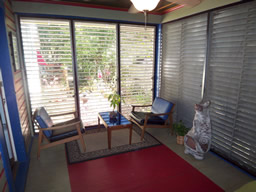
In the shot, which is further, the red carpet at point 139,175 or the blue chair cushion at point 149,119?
the blue chair cushion at point 149,119

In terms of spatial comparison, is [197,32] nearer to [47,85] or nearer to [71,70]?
[71,70]

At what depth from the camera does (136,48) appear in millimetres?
4773

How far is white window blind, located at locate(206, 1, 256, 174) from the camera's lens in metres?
2.68

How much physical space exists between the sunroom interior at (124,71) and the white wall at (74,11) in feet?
0.06

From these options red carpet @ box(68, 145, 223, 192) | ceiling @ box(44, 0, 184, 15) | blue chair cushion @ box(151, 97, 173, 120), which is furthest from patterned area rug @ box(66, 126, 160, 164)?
ceiling @ box(44, 0, 184, 15)

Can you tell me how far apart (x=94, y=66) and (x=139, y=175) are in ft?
9.02

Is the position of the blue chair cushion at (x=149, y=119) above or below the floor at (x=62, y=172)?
above

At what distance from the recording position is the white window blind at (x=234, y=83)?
105 inches

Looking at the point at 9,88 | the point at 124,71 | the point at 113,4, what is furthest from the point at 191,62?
the point at 9,88

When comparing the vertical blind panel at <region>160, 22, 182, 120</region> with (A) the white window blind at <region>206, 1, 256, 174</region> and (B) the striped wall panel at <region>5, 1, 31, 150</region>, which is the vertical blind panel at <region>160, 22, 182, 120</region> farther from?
(B) the striped wall panel at <region>5, 1, 31, 150</region>

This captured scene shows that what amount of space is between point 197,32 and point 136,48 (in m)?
1.65

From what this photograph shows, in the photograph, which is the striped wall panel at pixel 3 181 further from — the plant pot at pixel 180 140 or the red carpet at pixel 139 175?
the plant pot at pixel 180 140

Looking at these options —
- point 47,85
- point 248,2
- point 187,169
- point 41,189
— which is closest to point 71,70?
point 47,85

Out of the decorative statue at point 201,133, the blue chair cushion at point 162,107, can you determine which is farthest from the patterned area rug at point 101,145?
the decorative statue at point 201,133
